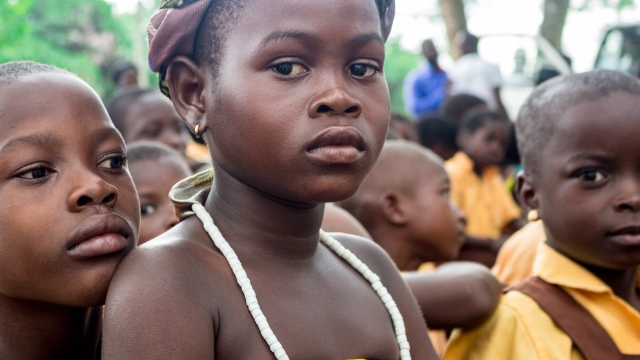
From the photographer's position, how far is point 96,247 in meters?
1.43

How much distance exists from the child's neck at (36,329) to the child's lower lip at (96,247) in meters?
0.23

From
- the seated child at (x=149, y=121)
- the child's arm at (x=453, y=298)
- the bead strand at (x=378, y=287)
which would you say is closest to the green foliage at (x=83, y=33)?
the seated child at (x=149, y=121)

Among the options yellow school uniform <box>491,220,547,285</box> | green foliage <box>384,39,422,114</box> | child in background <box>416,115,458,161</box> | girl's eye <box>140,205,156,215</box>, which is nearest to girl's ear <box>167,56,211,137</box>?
girl's eye <box>140,205,156,215</box>

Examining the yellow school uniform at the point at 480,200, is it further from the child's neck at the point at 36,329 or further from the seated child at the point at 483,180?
the child's neck at the point at 36,329

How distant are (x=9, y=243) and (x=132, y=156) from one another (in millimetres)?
1430

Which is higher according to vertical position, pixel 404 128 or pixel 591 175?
pixel 591 175

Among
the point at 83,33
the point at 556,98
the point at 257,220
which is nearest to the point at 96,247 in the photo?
the point at 257,220

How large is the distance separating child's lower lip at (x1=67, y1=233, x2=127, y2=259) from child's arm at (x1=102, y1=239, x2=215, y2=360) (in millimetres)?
90

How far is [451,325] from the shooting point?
226cm

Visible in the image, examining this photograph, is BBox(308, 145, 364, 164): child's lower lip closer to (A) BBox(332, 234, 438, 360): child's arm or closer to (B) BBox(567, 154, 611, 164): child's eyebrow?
(A) BBox(332, 234, 438, 360): child's arm

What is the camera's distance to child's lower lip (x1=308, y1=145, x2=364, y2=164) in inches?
56.9

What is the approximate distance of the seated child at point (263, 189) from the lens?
135 centimetres

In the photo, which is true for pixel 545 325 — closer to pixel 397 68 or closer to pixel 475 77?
pixel 475 77

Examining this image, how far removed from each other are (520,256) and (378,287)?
1630 millimetres
